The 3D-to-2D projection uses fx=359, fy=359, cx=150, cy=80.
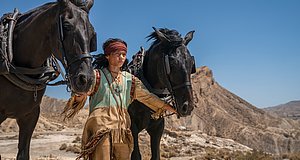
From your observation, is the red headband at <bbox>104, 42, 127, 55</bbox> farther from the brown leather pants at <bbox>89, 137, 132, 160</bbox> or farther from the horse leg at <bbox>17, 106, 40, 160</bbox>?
the horse leg at <bbox>17, 106, 40, 160</bbox>

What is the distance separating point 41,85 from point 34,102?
0.21 meters

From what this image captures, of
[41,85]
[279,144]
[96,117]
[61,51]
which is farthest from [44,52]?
[279,144]

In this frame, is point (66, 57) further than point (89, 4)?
No

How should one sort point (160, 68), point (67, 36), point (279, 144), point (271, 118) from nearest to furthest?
point (67, 36)
point (160, 68)
point (279, 144)
point (271, 118)

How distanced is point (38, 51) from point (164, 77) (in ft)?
4.97

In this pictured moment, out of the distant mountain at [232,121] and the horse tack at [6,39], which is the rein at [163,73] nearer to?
the horse tack at [6,39]

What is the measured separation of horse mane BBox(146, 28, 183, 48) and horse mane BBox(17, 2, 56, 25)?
1.55 metres

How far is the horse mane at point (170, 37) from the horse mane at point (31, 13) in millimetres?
1548

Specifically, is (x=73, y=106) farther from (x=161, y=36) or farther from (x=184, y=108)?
(x=161, y=36)

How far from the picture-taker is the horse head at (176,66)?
4.05 metres

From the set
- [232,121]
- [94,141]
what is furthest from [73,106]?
[232,121]

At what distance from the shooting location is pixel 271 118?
5588cm

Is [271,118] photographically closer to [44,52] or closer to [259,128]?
[259,128]

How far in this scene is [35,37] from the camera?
12.6ft
